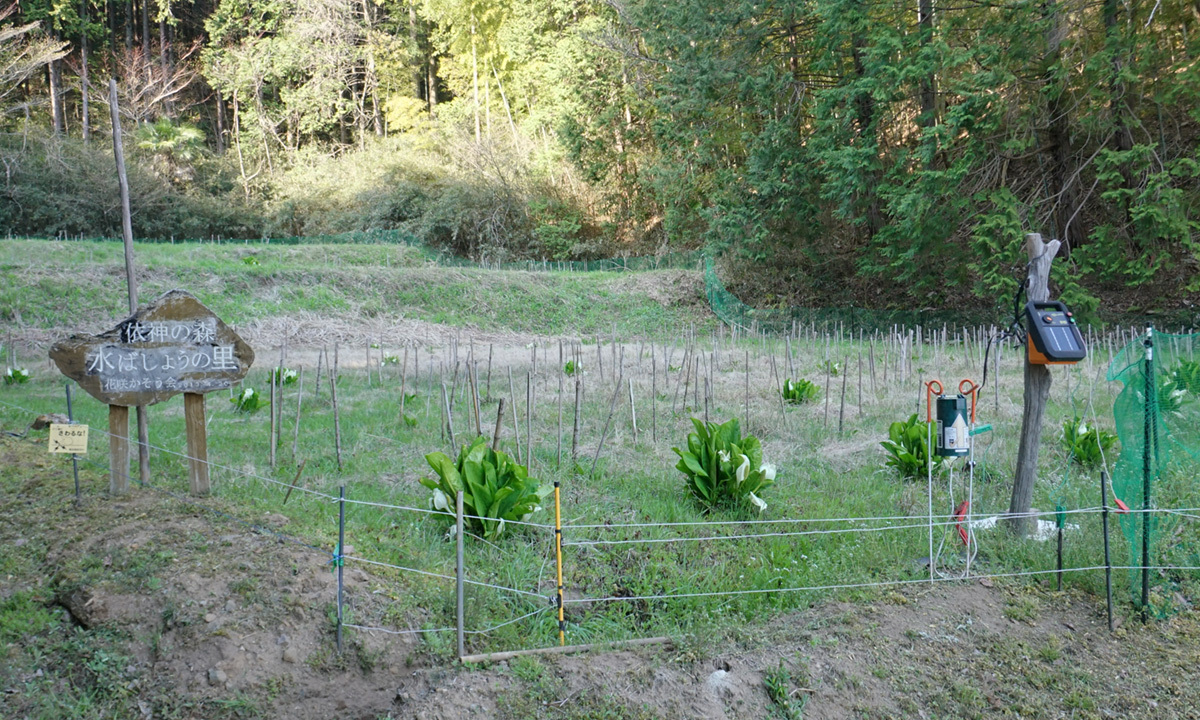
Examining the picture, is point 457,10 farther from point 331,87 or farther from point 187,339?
point 187,339

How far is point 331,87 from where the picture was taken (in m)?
36.0

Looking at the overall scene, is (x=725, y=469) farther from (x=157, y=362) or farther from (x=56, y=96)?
(x=56, y=96)

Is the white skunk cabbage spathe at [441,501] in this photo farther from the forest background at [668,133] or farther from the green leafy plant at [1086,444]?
the forest background at [668,133]

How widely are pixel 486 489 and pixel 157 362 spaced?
2282 millimetres

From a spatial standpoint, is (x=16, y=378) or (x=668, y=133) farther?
(x=668, y=133)

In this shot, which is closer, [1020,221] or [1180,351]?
[1180,351]

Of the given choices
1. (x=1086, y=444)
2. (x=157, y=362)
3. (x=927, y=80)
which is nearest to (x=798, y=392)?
(x=1086, y=444)

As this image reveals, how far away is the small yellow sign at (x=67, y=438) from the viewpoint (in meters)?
4.75

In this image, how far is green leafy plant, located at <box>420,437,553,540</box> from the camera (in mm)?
4855

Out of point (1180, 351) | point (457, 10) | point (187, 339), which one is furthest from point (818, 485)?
point (457, 10)

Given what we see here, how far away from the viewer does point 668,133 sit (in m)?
25.2

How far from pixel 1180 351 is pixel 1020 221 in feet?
28.2

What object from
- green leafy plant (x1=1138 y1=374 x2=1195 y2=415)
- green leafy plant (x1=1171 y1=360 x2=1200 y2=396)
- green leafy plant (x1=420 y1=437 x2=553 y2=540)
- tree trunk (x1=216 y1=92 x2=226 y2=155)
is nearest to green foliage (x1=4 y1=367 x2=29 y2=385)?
green leafy plant (x1=420 y1=437 x2=553 y2=540)

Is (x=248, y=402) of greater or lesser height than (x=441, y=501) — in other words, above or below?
above
